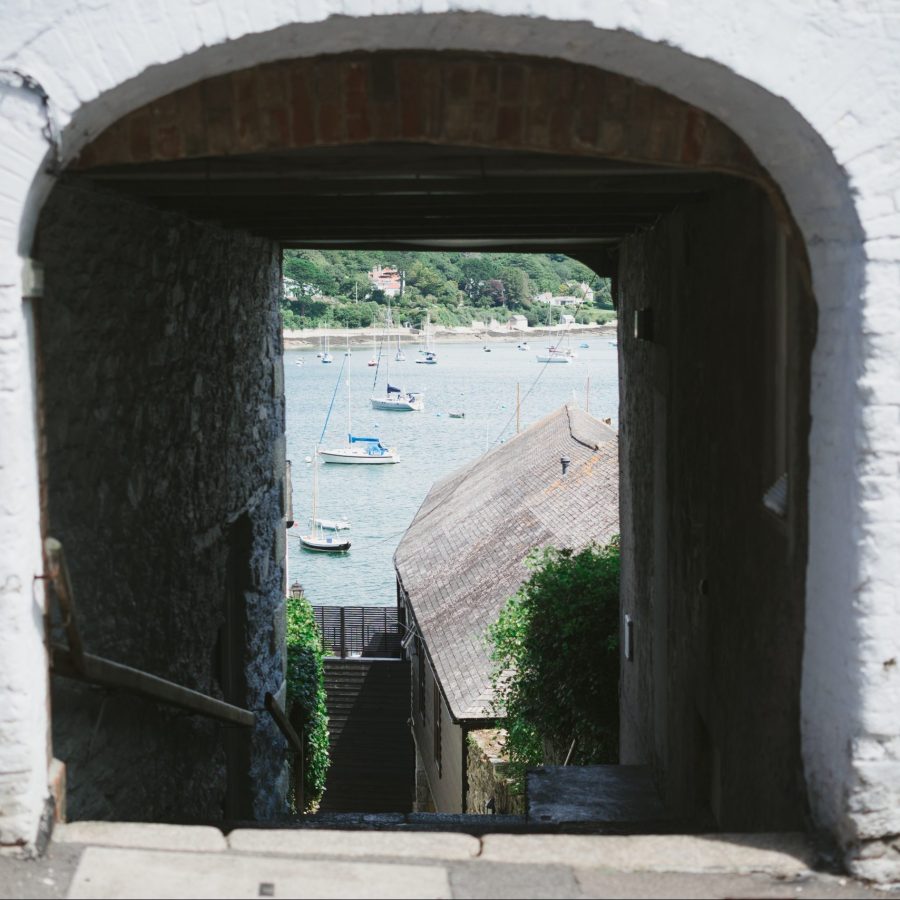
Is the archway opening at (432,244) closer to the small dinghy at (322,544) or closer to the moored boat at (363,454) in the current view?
the small dinghy at (322,544)

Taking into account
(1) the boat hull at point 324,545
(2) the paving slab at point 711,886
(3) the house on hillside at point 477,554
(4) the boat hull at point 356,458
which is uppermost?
(2) the paving slab at point 711,886

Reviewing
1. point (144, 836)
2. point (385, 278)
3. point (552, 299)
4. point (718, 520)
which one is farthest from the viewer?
Answer: point (552, 299)

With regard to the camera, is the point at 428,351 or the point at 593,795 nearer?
the point at 593,795

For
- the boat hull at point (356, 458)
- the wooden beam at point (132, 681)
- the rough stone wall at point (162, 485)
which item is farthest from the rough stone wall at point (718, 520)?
the boat hull at point (356, 458)

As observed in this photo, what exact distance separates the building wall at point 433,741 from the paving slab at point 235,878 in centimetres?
972

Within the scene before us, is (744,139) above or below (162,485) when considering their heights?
above

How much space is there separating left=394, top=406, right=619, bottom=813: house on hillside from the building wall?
2 cm

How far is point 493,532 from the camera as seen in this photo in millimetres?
18109

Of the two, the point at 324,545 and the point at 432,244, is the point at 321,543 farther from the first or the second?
the point at 432,244

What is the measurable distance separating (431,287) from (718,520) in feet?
229

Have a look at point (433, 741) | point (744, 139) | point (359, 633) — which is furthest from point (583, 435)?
point (744, 139)

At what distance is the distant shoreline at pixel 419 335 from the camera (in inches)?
3211

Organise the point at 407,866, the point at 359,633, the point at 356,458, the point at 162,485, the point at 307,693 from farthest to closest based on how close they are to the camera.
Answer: the point at 356,458 < the point at 359,633 < the point at 307,693 < the point at 162,485 < the point at 407,866

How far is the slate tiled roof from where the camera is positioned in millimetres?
14305
